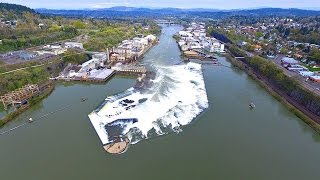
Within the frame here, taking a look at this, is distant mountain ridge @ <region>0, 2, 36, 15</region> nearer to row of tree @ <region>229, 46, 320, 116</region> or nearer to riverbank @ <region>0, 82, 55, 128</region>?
riverbank @ <region>0, 82, 55, 128</region>

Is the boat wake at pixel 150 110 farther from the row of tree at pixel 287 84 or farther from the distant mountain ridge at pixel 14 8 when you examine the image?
the distant mountain ridge at pixel 14 8

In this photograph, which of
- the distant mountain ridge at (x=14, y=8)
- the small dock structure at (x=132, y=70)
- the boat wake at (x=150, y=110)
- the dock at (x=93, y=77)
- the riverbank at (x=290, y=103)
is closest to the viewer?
the boat wake at (x=150, y=110)

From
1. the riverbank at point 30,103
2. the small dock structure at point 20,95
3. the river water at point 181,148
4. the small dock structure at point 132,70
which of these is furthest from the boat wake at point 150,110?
the small dock structure at point 20,95

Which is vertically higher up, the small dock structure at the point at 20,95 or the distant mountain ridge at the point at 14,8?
the distant mountain ridge at the point at 14,8

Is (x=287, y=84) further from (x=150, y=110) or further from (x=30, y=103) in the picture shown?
(x=30, y=103)

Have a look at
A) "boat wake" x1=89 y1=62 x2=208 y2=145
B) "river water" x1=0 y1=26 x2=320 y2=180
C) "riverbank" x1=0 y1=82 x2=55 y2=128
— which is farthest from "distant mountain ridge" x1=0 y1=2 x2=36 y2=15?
"boat wake" x1=89 y1=62 x2=208 y2=145

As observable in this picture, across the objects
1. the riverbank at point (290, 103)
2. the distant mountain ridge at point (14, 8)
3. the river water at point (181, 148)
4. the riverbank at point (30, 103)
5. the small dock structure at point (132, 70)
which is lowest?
the river water at point (181, 148)

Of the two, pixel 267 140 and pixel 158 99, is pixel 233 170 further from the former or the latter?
pixel 158 99

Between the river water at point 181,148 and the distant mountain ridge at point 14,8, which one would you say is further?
the distant mountain ridge at point 14,8

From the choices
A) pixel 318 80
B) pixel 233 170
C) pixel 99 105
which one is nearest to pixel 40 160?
pixel 99 105
